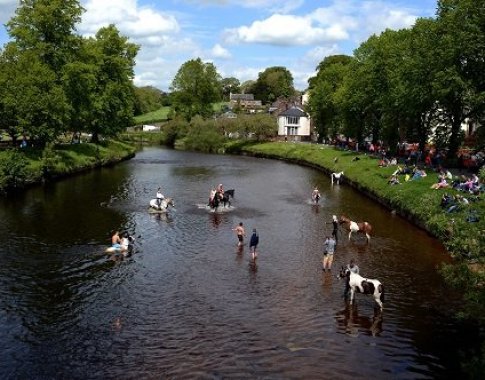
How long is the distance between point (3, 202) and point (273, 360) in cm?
3811

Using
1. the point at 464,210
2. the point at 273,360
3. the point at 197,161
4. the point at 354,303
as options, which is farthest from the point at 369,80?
the point at 273,360

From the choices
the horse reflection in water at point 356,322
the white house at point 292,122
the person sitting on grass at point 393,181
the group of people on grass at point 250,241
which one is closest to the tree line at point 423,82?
the person sitting on grass at point 393,181

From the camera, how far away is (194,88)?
150m

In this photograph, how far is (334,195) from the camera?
56.8m

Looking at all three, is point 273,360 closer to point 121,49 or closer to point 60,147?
point 60,147

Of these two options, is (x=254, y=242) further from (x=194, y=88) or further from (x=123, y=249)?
(x=194, y=88)

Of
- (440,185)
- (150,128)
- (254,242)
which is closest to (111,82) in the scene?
(440,185)

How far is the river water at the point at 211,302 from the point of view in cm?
1861

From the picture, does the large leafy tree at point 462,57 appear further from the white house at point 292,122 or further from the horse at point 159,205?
the white house at point 292,122

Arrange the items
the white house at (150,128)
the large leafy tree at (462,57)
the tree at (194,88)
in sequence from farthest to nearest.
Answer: the white house at (150,128) < the tree at (194,88) < the large leafy tree at (462,57)

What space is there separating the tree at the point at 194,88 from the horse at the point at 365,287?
5012 inches

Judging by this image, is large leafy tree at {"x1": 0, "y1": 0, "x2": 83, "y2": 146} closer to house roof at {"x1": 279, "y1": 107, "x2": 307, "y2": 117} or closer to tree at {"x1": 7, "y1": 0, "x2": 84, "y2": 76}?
tree at {"x1": 7, "y1": 0, "x2": 84, "y2": 76}

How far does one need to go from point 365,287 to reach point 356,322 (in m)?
1.96

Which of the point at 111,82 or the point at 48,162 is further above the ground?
the point at 111,82
